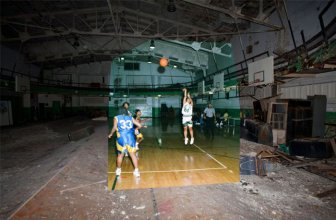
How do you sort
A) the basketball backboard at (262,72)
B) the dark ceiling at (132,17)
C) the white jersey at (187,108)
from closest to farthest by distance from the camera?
the white jersey at (187,108) → the basketball backboard at (262,72) → the dark ceiling at (132,17)

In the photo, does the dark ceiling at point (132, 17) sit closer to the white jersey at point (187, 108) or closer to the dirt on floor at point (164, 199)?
the white jersey at point (187, 108)

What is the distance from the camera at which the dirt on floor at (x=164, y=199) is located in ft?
10.0

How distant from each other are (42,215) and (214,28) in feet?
45.8

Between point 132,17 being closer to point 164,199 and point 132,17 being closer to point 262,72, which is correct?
point 262,72

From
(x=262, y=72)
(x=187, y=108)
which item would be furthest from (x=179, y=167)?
(x=262, y=72)

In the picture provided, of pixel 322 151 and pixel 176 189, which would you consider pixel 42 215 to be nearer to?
pixel 176 189

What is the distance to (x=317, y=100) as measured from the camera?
7410 mm

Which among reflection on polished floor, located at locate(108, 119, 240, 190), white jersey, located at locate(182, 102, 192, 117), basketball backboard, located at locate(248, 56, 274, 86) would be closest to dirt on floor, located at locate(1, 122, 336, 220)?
reflection on polished floor, located at locate(108, 119, 240, 190)

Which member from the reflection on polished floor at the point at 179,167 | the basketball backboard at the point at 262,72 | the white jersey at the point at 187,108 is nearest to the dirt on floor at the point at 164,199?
the reflection on polished floor at the point at 179,167

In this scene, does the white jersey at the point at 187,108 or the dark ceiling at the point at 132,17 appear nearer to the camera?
the white jersey at the point at 187,108

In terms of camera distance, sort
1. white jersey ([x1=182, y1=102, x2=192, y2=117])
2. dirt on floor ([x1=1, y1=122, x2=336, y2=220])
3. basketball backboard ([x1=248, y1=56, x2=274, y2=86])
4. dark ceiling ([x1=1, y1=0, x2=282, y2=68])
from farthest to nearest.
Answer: dark ceiling ([x1=1, y1=0, x2=282, y2=68])
basketball backboard ([x1=248, y1=56, x2=274, y2=86])
white jersey ([x1=182, y1=102, x2=192, y2=117])
dirt on floor ([x1=1, y1=122, x2=336, y2=220])

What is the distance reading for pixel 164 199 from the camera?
11.4 ft

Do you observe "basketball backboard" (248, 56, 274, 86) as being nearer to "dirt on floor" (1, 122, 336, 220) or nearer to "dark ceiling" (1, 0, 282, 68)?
"dark ceiling" (1, 0, 282, 68)

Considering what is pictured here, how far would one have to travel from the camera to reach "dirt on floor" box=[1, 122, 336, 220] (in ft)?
10.0
